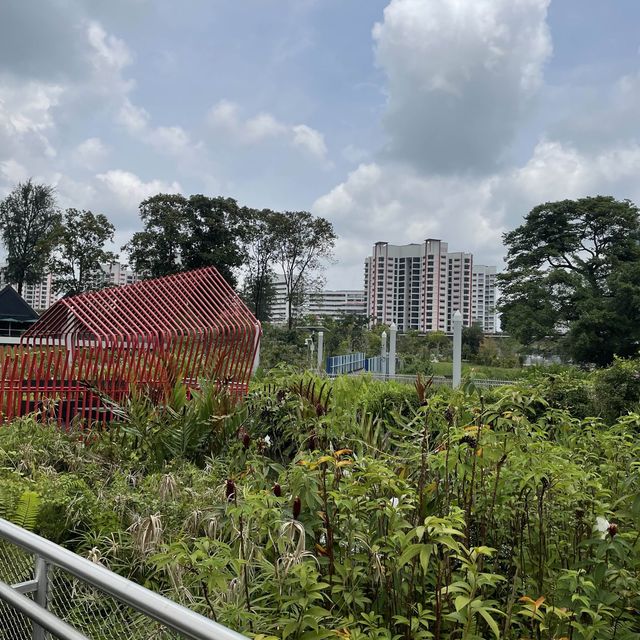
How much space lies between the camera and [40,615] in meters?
1.46

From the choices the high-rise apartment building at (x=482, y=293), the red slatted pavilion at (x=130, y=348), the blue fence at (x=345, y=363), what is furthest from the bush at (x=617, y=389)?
the high-rise apartment building at (x=482, y=293)

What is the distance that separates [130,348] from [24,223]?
36.0 m

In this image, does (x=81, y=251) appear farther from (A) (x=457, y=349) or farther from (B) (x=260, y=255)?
(A) (x=457, y=349)

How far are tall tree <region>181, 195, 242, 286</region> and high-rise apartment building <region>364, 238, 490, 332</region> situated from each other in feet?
150

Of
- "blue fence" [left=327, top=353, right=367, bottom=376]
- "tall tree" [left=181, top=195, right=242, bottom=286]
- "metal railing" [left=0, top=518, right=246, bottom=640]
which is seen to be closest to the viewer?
"metal railing" [left=0, top=518, right=246, bottom=640]

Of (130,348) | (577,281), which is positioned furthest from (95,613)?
(577,281)

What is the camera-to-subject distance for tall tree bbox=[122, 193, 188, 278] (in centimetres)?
3048

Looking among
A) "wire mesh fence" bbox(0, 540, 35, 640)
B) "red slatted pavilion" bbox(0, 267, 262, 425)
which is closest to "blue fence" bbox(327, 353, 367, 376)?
"red slatted pavilion" bbox(0, 267, 262, 425)

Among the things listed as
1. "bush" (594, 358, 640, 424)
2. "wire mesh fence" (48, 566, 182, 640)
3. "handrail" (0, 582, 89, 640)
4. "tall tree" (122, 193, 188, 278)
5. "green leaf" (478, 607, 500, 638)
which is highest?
"tall tree" (122, 193, 188, 278)

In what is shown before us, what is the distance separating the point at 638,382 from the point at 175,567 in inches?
257

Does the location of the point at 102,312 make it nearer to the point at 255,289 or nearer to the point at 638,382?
the point at 638,382

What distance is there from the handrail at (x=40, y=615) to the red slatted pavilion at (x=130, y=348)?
4126 millimetres

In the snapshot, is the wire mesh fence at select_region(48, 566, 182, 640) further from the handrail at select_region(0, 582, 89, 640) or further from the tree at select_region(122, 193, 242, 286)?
the tree at select_region(122, 193, 242, 286)

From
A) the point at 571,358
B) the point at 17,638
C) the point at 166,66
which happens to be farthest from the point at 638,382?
the point at 571,358
